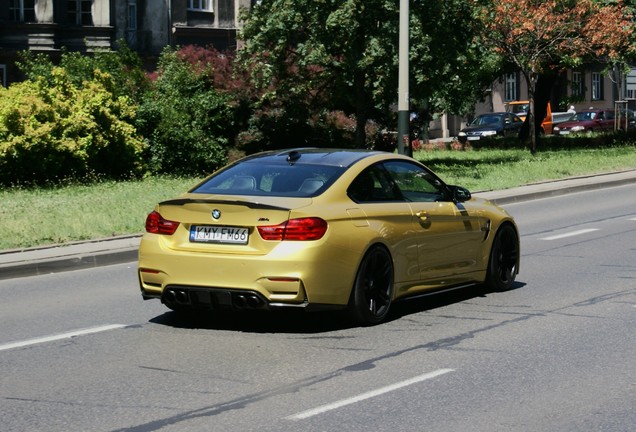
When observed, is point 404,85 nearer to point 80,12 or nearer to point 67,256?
point 67,256

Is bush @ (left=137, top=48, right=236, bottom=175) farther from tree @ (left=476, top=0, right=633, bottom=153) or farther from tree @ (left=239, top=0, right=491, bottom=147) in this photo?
tree @ (left=476, top=0, right=633, bottom=153)

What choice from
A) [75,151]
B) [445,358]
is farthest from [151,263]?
[75,151]

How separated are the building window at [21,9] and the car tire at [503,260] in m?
35.9

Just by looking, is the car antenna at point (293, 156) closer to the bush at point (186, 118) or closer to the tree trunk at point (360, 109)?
the bush at point (186, 118)

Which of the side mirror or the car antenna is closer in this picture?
the car antenna

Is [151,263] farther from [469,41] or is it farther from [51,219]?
[469,41]

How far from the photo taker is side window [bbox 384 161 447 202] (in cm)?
1150

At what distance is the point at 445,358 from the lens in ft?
30.0

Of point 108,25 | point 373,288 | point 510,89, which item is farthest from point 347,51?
point 510,89

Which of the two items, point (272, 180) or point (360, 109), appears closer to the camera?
point (272, 180)

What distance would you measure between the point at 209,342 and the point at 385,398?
243 centimetres

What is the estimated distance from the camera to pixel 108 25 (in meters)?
47.9

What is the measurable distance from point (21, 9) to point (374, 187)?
3718 centimetres

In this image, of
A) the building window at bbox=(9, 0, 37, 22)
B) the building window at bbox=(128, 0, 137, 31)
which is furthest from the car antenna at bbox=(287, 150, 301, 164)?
the building window at bbox=(128, 0, 137, 31)
